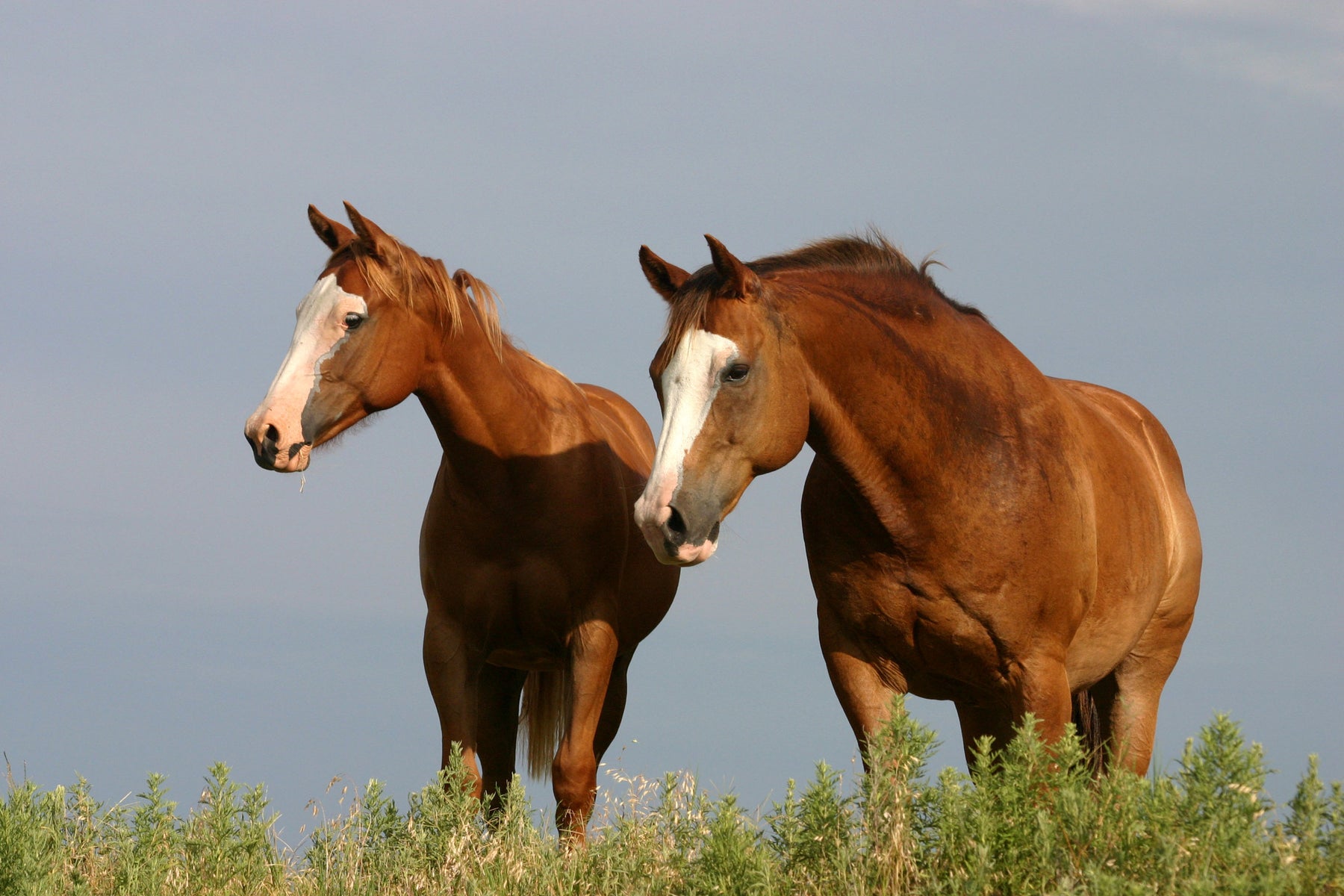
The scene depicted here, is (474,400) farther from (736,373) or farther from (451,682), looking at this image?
(736,373)

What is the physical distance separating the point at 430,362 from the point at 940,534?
257 centimetres

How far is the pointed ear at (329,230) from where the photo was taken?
6754mm

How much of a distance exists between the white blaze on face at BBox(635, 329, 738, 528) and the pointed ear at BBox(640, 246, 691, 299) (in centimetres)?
51

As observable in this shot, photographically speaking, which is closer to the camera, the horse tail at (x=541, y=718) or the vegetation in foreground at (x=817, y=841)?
the vegetation in foreground at (x=817, y=841)

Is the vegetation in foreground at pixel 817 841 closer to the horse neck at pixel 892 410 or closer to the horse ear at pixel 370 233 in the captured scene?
the horse neck at pixel 892 410

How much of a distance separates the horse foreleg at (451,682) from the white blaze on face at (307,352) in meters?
1.31

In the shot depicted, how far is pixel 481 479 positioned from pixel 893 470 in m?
2.22

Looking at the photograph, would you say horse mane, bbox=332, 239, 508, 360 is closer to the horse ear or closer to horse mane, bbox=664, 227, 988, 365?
the horse ear

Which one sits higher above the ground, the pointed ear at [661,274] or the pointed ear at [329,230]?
the pointed ear at [329,230]

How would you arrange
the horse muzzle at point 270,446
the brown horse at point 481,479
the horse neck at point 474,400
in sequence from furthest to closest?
the horse neck at point 474,400 < the brown horse at point 481,479 < the horse muzzle at point 270,446

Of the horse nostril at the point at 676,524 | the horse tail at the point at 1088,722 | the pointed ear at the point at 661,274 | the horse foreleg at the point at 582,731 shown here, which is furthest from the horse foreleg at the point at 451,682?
the horse tail at the point at 1088,722

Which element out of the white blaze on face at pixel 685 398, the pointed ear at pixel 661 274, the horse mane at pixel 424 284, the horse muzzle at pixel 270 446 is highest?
the horse mane at pixel 424 284

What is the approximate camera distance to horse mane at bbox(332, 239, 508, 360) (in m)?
6.54

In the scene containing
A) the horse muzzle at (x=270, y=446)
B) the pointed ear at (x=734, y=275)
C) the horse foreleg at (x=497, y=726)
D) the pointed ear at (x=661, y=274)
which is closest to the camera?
the pointed ear at (x=734, y=275)
